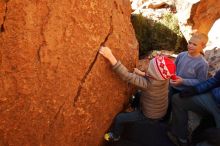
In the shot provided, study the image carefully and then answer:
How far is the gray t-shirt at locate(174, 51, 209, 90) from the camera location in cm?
454

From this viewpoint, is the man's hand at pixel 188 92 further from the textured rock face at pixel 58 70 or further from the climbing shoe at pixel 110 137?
the climbing shoe at pixel 110 137

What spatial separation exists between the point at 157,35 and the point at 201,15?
1062mm

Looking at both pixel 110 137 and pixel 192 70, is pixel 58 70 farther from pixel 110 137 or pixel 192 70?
pixel 192 70

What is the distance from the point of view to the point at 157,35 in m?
8.12

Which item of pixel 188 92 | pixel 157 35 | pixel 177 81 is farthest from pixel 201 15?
pixel 188 92

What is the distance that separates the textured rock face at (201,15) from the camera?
8000mm

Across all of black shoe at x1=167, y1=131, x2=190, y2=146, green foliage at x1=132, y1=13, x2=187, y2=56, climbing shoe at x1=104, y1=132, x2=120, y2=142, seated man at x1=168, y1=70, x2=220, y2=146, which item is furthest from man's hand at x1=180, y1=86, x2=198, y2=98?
green foliage at x1=132, y1=13, x2=187, y2=56

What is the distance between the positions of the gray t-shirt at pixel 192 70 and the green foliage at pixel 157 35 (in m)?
3.19

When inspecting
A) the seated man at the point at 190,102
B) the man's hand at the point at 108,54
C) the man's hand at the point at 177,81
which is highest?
the man's hand at the point at 108,54

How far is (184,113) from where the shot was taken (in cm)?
436

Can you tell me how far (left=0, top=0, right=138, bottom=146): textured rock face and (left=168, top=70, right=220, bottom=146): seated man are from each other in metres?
0.74

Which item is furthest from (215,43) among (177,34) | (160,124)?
(160,124)

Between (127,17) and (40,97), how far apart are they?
5.11 ft

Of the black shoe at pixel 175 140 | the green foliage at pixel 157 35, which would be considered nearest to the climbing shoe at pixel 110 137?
the black shoe at pixel 175 140
